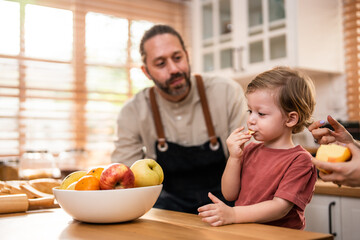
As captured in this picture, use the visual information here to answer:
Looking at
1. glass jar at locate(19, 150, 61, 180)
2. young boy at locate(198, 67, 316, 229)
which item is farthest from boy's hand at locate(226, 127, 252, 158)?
glass jar at locate(19, 150, 61, 180)

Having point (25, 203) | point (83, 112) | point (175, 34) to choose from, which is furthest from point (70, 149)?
point (25, 203)

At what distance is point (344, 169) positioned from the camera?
41.0 inches

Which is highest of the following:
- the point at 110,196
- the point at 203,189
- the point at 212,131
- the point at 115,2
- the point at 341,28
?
the point at 115,2

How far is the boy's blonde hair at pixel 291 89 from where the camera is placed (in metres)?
1.24

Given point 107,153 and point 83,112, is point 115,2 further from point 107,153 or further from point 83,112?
point 107,153

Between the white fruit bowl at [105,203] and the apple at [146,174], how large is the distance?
0.11 ft

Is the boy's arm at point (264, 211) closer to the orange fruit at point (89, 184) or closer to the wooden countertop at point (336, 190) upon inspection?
the orange fruit at point (89, 184)

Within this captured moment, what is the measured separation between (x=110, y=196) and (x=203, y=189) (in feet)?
3.62

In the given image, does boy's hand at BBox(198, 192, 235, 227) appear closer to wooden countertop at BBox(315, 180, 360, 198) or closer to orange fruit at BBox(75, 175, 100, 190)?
orange fruit at BBox(75, 175, 100, 190)

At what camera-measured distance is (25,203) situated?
1.30 m

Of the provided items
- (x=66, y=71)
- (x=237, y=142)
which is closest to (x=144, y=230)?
(x=237, y=142)

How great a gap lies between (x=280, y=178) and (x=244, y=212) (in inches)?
7.1

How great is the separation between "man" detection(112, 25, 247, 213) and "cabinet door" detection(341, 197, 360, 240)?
2.03 ft

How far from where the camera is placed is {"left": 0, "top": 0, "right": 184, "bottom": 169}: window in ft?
11.4
